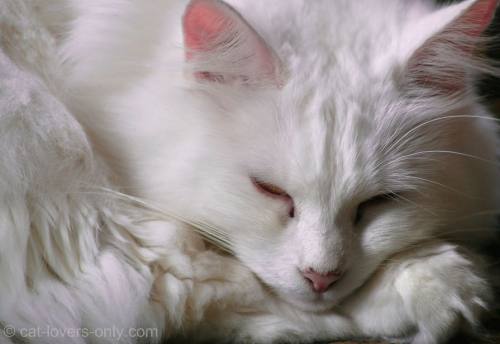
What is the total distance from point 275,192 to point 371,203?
0.21 metres

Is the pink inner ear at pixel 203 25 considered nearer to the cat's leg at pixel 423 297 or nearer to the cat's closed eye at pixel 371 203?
the cat's closed eye at pixel 371 203

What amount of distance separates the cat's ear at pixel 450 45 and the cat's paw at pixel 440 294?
382 millimetres

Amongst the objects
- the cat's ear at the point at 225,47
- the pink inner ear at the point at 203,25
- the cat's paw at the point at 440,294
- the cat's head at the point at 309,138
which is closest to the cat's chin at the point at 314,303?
the cat's head at the point at 309,138

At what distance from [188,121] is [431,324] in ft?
2.21

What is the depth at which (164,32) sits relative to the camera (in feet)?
4.80

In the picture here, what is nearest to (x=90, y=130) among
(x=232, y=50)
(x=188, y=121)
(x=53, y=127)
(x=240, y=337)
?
(x=53, y=127)

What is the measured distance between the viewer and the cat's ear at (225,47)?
119 centimetres

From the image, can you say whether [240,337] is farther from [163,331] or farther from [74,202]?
[74,202]

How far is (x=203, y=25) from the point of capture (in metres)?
1.25

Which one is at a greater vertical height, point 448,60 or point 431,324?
point 448,60

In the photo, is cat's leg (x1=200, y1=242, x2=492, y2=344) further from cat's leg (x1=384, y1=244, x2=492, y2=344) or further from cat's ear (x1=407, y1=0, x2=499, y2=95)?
cat's ear (x1=407, y1=0, x2=499, y2=95)

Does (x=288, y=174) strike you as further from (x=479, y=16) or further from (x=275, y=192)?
(x=479, y=16)

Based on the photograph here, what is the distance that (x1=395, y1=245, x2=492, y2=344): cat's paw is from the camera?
131 centimetres

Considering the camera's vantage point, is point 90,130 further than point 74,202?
Yes
